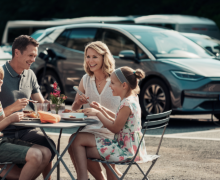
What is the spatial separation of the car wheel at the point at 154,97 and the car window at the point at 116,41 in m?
0.93

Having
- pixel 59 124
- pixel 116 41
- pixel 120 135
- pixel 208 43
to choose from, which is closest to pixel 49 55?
pixel 116 41

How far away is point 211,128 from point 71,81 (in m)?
3.04

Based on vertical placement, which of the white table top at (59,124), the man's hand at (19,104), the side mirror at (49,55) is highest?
the side mirror at (49,55)

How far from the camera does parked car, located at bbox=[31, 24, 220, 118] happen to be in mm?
8109

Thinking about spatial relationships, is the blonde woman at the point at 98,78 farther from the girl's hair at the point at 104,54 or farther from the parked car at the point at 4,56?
the parked car at the point at 4,56

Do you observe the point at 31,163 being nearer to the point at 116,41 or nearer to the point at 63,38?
the point at 116,41

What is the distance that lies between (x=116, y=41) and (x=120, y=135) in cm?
529

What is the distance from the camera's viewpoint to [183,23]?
54.7 ft

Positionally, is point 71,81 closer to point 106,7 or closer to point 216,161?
point 216,161

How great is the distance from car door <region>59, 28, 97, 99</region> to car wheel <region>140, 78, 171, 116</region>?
1.53 metres

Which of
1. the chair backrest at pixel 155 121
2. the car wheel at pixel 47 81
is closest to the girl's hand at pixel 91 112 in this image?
the chair backrest at pixel 155 121

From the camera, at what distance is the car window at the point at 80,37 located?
10.1 meters

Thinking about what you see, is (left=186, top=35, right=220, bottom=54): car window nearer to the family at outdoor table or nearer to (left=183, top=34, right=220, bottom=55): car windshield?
(left=183, top=34, right=220, bottom=55): car windshield

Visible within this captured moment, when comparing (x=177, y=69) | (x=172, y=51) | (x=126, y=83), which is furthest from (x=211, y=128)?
(x=126, y=83)
